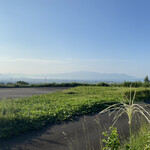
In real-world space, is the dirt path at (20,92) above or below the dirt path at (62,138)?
above

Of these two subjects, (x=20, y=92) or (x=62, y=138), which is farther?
(x=20, y=92)

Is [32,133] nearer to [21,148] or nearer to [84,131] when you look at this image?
[21,148]

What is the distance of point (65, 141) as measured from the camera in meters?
3.95

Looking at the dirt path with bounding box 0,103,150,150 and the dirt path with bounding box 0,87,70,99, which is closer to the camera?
the dirt path with bounding box 0,103,150,150

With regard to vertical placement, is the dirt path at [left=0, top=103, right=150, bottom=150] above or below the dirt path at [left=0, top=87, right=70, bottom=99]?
below

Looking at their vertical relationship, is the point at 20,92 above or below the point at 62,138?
above

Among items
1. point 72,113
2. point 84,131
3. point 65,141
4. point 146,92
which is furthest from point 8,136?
point 146,92

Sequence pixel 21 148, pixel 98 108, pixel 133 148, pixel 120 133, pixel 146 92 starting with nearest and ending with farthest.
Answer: pixel 133 148 → pixel 21 148 → pixel 120 133 → pixel 98 108 → pixel 146 92

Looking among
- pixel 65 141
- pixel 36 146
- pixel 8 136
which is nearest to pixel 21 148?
pixel 36 146

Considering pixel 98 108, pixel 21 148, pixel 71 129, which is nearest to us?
pixel 21 148

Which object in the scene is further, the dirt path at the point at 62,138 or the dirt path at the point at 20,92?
the dirt path at the point at 20,92

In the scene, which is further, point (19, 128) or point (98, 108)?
point (98, 108)

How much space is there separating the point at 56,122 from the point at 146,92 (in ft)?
23.2

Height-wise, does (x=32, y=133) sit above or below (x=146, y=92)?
below
